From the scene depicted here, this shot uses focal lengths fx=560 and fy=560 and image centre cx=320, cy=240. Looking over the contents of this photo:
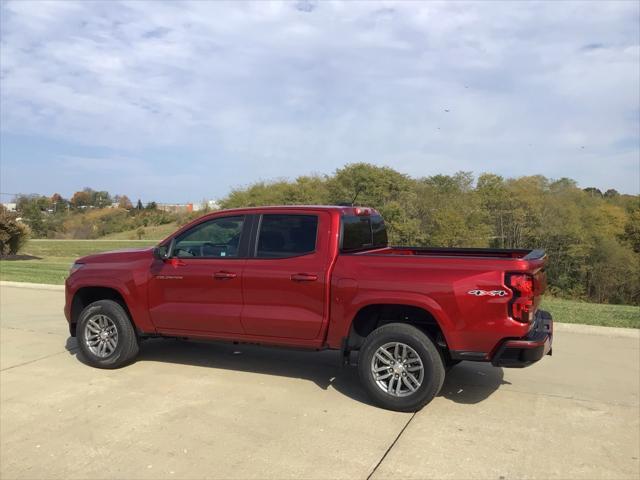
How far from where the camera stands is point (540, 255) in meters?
5.06

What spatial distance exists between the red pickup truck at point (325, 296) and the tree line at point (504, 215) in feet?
61.4

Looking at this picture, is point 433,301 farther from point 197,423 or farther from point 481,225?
point 481,225

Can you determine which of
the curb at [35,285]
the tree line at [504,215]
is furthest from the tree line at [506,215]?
the curb at [35,285]

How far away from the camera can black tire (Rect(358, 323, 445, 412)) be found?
469 cm

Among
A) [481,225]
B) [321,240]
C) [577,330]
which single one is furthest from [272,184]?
[321,240]

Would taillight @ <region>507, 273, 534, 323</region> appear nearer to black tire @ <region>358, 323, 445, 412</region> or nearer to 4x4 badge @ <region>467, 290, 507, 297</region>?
4x4 badge @ <region>467, 290, 507, 297</region>

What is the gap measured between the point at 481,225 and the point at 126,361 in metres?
22.6

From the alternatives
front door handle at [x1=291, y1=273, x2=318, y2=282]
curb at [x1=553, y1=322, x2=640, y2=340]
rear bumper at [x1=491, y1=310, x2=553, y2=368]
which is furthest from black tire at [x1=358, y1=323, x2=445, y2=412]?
curb at [x1=553, y1=322, x2=640, y2=340]

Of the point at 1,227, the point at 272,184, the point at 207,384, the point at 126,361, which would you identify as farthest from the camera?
the point at 272,184

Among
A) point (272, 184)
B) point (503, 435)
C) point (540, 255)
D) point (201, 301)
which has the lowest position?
point (503, 435)

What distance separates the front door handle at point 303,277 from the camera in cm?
515

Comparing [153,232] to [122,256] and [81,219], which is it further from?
[122,256]

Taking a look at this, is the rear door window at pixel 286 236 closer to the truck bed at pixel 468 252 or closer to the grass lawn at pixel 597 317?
the truck bed at pixel 468 252

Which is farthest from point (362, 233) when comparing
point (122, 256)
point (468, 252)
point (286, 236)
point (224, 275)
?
point (122, 256)
